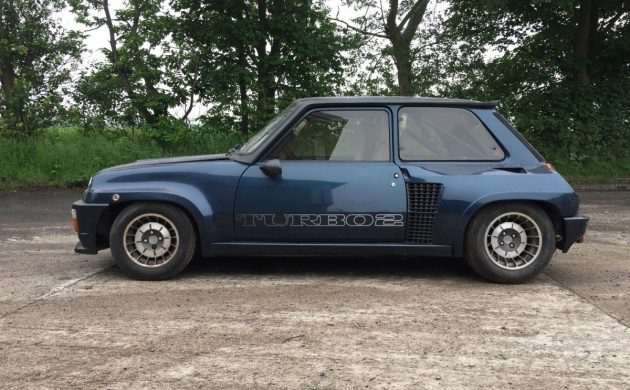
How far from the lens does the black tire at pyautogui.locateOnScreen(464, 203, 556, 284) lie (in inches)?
207

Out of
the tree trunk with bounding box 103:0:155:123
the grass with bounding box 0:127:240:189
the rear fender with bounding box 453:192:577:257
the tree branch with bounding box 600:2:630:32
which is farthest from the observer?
the tree branch with bounding box 600:2:630:32

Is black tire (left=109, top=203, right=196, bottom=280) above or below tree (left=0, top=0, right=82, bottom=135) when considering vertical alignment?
below

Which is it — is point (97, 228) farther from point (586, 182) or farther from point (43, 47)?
point (43, 47)

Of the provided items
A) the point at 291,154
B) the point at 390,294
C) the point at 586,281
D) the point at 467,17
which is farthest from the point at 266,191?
the point at 467,17

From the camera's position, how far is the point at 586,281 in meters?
5.47

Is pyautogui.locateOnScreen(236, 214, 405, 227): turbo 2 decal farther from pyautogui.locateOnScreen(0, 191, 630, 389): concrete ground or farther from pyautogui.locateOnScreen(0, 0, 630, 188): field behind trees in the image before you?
pyautogui.locateOnScreen(0, 0, 630, 188): field behind trees

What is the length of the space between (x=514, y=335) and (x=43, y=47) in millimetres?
18825

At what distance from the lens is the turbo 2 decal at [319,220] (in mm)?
5262

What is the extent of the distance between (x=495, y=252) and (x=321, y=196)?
160 centimetres

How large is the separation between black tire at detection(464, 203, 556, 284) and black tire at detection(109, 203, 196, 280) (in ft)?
8.12

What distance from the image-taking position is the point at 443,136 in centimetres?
553

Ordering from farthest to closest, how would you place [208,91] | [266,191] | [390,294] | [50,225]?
[208,91]
[50,225]
[266,191]
[390,294]

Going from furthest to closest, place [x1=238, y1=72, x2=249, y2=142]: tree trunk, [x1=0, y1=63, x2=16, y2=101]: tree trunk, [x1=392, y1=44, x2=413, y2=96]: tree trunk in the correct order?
[x1=392, y1=44, x2=413, y2=96]: tree trunk, [x1=0, y1=63, x2=16, y2=101]: tree trunk, [x1=238, y1=72, x2=249, y2=142]: tree trunk

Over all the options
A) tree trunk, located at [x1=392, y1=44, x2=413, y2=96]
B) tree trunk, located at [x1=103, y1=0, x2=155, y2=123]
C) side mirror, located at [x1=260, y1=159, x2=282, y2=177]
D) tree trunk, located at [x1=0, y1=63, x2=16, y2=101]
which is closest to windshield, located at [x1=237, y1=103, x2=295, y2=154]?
side mirror, located at [x1=260, y1=159, x2=282, y2=177]
